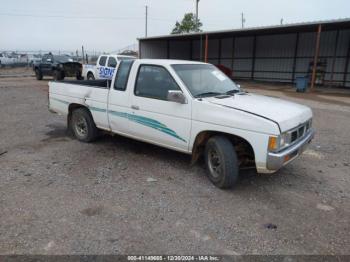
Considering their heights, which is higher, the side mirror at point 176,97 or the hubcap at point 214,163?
the side mirror at point 176,97

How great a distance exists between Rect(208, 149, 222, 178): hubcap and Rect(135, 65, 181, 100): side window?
1.10 metres

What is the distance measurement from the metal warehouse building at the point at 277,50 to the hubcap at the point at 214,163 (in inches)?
563

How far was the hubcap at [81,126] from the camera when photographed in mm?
6055

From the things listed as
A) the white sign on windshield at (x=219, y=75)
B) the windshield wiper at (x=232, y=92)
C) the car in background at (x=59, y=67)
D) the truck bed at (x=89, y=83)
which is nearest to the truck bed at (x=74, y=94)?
the truck bed at (x=89, y=83)

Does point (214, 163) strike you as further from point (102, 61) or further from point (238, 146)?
point (102, 61)

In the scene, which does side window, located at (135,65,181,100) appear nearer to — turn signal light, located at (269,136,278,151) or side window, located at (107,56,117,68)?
turn signal light, located at (269,136,278,151)

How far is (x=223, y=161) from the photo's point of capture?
392cm

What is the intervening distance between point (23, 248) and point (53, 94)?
4.52 m

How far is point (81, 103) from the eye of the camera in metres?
5.93

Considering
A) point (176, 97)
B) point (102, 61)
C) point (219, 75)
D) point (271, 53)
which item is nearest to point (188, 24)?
point (271, 53)

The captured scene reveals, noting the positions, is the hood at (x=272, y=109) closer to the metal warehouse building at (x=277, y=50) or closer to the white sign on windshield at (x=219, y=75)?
the white sign on windshield at (x=219, y=75)

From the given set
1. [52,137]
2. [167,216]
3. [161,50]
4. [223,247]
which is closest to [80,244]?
[167,216]

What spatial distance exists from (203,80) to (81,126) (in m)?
2.97

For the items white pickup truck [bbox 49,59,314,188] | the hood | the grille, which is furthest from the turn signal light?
the grille
